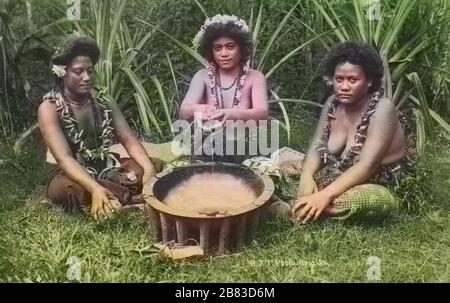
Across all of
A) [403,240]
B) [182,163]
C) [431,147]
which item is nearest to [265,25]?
[182,163]

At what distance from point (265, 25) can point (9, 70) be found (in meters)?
0.99

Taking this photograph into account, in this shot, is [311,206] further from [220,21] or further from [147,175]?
[220,21]

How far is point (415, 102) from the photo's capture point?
246 centimetres

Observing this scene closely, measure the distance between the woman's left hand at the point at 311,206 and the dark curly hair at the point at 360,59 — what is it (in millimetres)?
428

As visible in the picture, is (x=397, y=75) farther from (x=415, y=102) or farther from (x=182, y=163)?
(x=182, y=163)

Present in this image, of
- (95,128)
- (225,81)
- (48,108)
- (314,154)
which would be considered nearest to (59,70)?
(48,108)

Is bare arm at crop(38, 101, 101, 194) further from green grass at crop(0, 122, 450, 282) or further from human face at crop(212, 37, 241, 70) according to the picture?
human face at crop(212, 37, 241, 70)

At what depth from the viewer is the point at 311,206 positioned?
2.44m

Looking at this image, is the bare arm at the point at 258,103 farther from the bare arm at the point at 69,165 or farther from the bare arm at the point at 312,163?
the bare arm at the point at 69,165

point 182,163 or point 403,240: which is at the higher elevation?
point 182,163

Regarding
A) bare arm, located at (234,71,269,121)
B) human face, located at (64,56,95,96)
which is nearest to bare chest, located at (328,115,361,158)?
bare arm, located at (234,71,269,121)

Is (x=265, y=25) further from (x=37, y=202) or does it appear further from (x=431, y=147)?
(x=37, y=202)

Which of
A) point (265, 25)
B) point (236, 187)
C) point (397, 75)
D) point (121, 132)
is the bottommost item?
point (236, 187)

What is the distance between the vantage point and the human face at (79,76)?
96.8 inches
